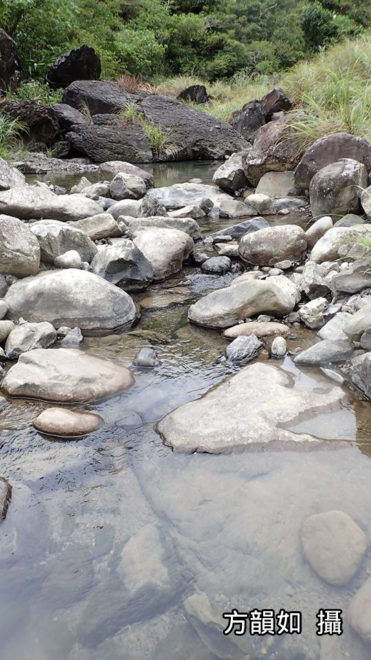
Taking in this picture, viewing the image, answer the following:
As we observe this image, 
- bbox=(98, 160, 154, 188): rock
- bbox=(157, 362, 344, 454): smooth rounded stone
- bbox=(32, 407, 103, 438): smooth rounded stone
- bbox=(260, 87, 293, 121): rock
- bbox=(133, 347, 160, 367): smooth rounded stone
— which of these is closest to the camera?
bbox=(157, 362, 344, 454): smooth rounded stone

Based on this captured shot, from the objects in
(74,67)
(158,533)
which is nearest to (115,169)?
(74,67)

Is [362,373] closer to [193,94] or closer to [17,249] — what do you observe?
[17,249]

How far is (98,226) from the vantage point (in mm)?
4742

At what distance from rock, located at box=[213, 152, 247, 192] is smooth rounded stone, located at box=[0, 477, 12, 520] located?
596 centimetres

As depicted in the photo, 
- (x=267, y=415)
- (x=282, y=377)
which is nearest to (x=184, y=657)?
(x=267, y=415)

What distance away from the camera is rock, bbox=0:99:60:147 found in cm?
1049

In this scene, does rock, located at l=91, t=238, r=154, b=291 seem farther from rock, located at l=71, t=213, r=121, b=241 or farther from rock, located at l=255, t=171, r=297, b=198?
rock, located at l=255, t=171, r=297, b=198

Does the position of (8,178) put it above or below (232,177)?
above

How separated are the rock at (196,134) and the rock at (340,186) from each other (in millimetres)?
6416

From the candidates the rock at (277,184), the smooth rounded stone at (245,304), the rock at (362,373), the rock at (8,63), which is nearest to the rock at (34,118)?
the rock at (8,63)

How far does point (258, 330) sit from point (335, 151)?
10.2 feet

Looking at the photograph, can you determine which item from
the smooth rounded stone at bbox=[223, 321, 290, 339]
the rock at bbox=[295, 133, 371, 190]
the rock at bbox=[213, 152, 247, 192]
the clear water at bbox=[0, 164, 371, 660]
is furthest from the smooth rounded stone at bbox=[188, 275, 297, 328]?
the rock at bbox=[213, 152, 247, 192]

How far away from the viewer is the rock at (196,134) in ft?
36.0

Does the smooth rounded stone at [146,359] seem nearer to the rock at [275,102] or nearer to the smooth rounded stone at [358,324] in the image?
the smooth rounded stone at [358,324]
